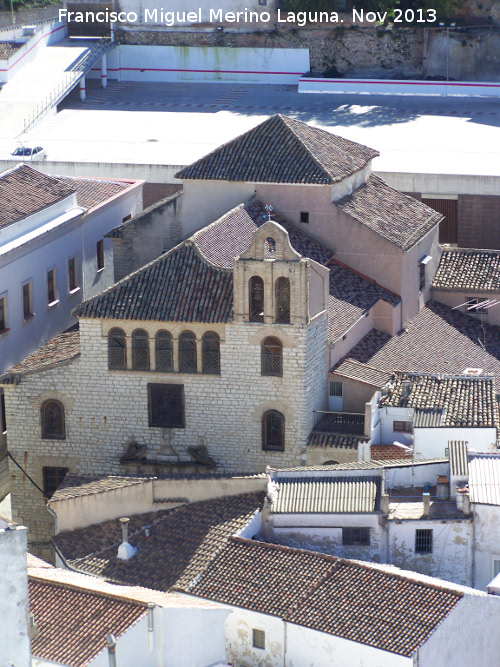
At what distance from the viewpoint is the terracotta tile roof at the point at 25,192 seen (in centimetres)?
5866

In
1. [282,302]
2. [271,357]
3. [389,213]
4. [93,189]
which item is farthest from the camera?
[93,189]

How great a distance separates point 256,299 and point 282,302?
92 cm

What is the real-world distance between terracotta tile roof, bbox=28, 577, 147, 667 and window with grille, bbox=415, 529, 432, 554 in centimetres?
1003

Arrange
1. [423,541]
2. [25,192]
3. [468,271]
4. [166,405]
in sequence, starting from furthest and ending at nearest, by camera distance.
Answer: [468,271] < [25,192] < [166,405] < [423,541]

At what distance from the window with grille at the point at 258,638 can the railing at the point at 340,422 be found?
36.2ft

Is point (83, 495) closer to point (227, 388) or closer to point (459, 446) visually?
point (227, 388)

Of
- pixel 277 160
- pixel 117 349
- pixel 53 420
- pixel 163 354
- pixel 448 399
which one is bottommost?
pixel 53 420

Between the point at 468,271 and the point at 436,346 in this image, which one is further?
the point at 468,271

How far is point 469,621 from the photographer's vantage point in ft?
138

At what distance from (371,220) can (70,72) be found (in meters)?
41.2

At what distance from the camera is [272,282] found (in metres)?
50.5

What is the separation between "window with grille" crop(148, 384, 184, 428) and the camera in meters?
52.6

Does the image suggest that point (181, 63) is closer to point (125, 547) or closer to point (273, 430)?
point (273, 430)

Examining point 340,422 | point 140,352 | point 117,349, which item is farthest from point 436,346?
point 117,349
